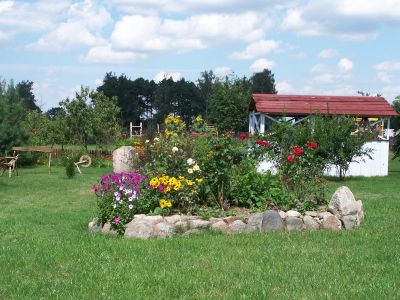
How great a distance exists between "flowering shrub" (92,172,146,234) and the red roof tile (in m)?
14.6

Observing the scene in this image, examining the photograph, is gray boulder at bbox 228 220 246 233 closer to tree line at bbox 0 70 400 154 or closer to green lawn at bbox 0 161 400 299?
green lawn at bbox 0 161 400 299

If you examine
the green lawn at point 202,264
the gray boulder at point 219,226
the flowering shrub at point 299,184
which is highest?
the flowering shrub at point 299,184

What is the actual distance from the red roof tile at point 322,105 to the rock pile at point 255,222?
14220 mm

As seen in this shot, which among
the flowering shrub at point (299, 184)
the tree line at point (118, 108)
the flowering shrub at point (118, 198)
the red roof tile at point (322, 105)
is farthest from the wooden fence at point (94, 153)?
the flowering shrub at point (118, 198)

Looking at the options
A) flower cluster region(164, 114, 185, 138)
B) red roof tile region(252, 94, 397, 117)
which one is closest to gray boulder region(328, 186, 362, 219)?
flower cluster region(164, 114, 185, 138)

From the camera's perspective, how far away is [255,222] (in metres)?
8.57

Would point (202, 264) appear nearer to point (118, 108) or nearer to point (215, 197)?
point (215, 197)

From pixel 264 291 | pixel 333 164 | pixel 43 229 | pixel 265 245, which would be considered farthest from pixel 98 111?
pixel 264 291

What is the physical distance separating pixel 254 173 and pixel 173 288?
4.82 metres

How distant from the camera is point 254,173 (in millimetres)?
10016

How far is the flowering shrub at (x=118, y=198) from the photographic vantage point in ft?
28.5

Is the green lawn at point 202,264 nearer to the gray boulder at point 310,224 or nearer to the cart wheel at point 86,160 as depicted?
the gray boulder at point 310,224

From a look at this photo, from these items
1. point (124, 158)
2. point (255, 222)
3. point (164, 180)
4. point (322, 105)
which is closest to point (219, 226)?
point (255, 222)

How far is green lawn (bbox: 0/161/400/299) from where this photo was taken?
5355 millimetres
